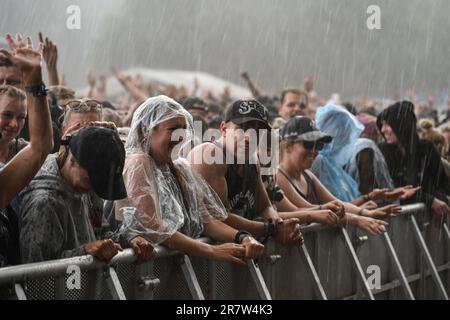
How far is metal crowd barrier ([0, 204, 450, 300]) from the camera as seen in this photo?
14.5 ft

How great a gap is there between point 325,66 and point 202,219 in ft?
66.2

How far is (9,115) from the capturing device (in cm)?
514

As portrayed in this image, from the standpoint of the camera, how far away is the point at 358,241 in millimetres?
7359

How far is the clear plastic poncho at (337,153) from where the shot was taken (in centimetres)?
800

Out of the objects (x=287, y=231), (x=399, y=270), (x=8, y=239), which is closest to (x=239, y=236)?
(x=287, y=231)

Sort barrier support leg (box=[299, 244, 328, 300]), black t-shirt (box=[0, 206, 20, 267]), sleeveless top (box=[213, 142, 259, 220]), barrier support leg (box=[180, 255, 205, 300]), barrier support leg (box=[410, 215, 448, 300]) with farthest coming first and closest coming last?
1. barrier support leg (box=[410, 215, 448, 300])
2. barrier support leg (box=[299, 244, 328, 300])
3. sleeveless top (box=[213, 142, 259, 220])
4. barrier support leg (box=[180, 255, 205, 300])
5. black t-shirt (box=[0, 206, 20, 267])

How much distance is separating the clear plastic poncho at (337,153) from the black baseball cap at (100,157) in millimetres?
3488

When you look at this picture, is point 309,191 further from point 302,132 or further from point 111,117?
point 111,117

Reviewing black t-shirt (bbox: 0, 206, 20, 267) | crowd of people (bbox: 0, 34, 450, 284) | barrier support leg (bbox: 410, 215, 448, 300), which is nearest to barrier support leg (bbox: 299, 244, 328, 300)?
crowd of people (bbox: 0, 34, 450, 284)

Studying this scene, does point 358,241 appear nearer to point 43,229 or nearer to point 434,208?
point 434,208

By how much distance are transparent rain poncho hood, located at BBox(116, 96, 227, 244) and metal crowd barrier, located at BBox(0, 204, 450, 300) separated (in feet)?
0.49

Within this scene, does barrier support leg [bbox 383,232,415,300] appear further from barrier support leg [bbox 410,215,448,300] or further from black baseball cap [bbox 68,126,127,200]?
black baseball cap [bbox 68,126,127,200]

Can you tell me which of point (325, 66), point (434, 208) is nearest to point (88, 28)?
point (325, 66)

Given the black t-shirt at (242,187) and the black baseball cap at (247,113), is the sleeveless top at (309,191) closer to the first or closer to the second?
the black t-shirt at (242,187)
